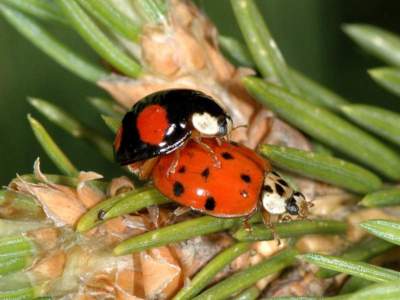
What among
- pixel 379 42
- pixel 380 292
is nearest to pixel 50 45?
pixel 379 42

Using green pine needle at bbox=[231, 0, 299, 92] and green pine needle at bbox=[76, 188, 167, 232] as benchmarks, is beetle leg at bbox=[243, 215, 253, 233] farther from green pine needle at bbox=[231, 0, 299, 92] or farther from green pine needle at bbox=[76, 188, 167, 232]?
green pine needle at bbox=[231, 0, 299, 92]

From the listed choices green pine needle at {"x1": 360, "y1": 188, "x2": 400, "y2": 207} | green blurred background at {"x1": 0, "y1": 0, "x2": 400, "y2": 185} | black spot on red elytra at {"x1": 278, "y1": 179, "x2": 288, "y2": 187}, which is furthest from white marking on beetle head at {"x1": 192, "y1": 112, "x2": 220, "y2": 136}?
green blurred background at {"x1": 0, "y1": 0, "x2": 400, "y2": 185}

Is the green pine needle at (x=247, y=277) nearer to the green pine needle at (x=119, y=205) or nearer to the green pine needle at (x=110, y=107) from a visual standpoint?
the green pine needle at (x=119, y=205)

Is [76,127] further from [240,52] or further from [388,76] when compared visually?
[388,76]

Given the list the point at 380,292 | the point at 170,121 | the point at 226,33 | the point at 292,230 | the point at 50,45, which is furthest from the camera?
the point at 226,33

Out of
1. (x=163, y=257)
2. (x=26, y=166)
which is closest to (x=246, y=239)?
(x=163, y=257)

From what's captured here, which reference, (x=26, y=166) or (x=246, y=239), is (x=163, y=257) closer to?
(x=246, y=239)
